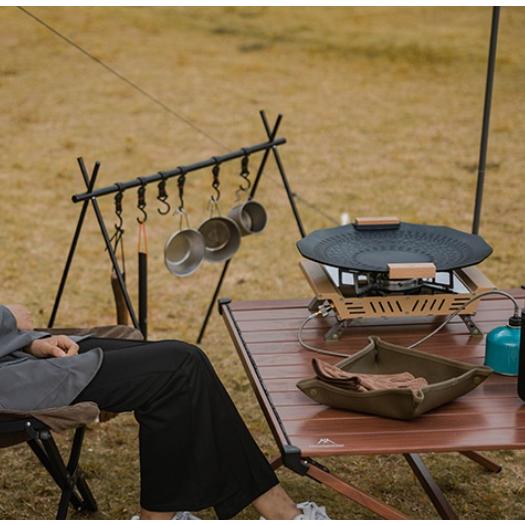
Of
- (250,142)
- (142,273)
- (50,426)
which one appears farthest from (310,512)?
(250,142)

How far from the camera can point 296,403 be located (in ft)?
9.21

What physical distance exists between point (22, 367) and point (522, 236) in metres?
4.58

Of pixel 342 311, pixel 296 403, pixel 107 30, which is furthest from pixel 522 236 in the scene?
pixel 107 30

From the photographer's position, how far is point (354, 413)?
8.98 ft

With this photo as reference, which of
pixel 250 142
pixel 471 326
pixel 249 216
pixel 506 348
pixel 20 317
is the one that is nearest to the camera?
pixel 506 348

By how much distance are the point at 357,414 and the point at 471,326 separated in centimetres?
76

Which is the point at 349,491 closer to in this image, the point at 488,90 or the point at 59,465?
the point at 59,465

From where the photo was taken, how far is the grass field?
12.3ft

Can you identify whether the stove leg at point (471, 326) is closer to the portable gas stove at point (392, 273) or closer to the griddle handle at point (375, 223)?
the portable gas stove at point (392, 273)

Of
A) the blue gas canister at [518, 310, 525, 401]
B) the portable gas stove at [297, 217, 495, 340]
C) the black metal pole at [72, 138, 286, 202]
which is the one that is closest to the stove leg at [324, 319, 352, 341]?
the portable gas stove at [297, 217, 495, 340]

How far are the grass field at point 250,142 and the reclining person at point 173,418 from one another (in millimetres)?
578

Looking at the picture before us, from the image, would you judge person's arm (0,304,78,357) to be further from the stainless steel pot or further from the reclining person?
the stainless steel pot

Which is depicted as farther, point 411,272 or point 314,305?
point 314,305

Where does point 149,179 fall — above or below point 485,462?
above
